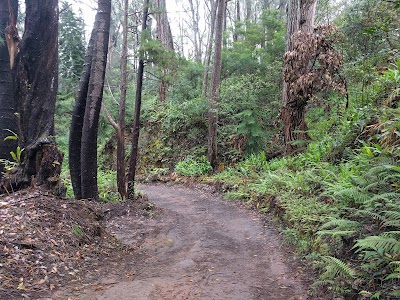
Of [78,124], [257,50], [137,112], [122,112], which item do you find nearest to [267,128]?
[257,50]

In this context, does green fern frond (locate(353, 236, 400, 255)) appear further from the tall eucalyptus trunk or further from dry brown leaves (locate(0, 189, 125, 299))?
the tall eucalyptus trunk

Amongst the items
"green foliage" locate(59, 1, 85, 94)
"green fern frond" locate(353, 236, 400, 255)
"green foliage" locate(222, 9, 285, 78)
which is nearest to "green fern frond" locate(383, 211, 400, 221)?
"green fern frond" locate(353, 236, 400, 255)

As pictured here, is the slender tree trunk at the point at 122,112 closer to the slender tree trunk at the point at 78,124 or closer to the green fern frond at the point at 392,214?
the slender tree trunk at the point at 78,124

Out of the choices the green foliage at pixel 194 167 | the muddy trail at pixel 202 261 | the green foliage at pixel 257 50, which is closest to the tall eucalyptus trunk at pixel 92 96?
the muddy trail at pixel 202 261

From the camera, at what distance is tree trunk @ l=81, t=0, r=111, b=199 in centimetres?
820

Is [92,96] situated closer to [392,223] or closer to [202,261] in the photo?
[202,261]

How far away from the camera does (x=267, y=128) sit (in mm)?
14570

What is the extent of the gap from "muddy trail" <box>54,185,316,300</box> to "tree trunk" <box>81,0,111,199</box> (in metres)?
1.64

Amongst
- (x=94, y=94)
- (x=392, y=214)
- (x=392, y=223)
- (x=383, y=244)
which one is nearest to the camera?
(x=383, y=244)

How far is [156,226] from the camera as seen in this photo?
821cm

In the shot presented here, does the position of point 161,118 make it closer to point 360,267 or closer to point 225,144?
point 225,144

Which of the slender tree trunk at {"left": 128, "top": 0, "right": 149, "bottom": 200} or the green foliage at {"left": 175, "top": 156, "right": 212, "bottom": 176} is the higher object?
the slender tree trunk at {"left": 128, "top": 0, "right": 149, "bottom": 200}

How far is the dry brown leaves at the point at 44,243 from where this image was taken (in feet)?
13.0

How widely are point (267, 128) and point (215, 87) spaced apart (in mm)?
3011
